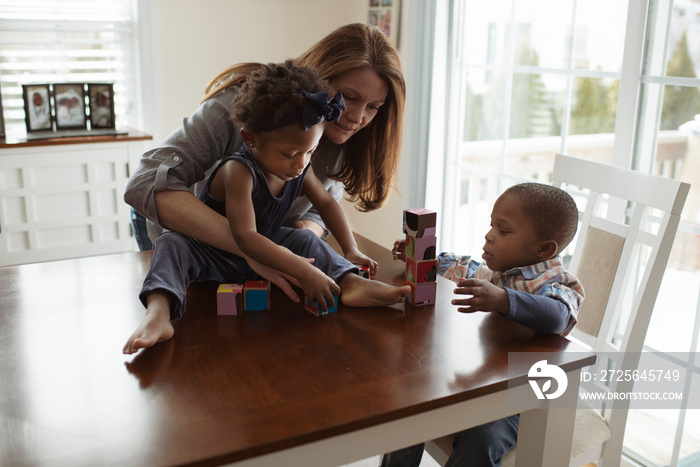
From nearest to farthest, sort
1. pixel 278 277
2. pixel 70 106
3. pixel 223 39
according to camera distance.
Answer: pixel 278 277, pixel 70 106, pixel 223 39

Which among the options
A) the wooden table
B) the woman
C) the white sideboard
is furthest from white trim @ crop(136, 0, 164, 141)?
the wooden table

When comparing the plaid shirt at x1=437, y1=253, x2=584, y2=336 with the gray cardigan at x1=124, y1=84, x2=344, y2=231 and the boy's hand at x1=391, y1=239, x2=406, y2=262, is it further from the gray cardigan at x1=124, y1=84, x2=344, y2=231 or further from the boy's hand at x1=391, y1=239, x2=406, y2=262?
the gray cardigan at x1=124, y1=84, x2=344, y2=231

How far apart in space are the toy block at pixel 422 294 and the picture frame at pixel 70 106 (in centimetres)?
261

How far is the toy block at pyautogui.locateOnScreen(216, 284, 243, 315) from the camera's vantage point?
125 cm

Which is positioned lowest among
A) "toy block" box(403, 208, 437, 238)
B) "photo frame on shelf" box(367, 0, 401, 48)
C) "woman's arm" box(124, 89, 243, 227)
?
"toy block" box(403, 208, 437, 238)

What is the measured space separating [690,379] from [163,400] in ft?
5.93

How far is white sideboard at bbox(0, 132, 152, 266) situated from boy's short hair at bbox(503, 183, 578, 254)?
95.8 inches

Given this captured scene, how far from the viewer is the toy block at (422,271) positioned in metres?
1.30

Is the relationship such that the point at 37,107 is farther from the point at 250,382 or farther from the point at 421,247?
the point at 250,382

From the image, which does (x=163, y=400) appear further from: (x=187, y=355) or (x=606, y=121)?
(x=606, y=121)

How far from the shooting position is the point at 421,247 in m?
1.30

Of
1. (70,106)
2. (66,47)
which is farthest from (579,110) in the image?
(66,47)

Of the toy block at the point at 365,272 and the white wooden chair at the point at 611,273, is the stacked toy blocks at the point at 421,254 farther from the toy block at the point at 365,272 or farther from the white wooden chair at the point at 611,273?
the white wooden chair at the point at 611,273

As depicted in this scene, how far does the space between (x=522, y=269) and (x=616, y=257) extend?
35 centimetres
